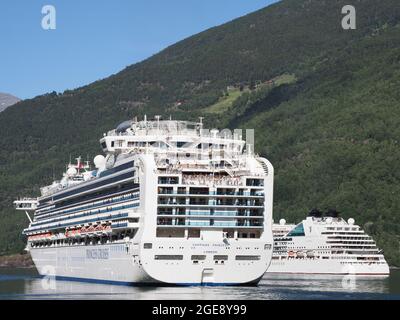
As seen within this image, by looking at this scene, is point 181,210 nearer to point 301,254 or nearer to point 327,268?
point 327,268

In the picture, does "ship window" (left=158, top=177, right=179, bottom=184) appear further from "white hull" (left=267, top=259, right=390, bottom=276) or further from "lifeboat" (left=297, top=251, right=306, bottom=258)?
"lifeboat" (left=297, top=251, right=306, bottom=258)

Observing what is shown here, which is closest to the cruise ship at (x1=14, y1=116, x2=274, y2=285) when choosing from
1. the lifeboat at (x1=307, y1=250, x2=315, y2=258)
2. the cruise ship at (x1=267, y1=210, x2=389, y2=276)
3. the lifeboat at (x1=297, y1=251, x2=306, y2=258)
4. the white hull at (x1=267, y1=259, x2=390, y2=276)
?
the white hull at (x1=267, y1=259, x2=390, y2=276)

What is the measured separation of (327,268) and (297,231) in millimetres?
10997

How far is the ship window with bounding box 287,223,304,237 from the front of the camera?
158500 mm

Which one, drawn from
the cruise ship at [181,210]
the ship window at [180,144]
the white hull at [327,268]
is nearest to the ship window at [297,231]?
the white hull at [327,268]

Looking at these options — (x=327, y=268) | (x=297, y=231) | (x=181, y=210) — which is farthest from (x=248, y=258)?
(x=297, y=231)

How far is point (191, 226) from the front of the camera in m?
73.9

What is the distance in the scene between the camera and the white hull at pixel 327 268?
149500 millimetres

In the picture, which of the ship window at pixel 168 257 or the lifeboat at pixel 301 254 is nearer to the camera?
the ship window at pixel 168 257

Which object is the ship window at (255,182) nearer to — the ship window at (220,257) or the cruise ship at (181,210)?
the cruise ship at (181,210)

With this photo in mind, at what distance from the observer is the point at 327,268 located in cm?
15100

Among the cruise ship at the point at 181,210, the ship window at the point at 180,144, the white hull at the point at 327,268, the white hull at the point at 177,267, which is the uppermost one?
the ship window at the point at 180,144
